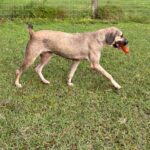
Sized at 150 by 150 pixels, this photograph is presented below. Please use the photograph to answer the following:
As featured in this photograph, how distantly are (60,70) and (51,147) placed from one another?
9.57 feet

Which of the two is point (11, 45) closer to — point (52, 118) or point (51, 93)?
point (51, 93)

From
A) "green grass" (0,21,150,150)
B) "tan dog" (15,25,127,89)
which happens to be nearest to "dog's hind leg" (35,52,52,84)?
"green grass" (0,21,150,150)

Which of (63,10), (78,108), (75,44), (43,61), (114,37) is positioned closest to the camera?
(78,108)

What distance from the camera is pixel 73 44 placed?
5848 mm

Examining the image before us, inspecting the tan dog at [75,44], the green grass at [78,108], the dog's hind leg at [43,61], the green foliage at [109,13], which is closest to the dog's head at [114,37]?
the tan dog at [75,44]

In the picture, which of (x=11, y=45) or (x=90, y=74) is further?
(x=11, y=45)

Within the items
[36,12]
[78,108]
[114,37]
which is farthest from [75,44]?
[36,12]

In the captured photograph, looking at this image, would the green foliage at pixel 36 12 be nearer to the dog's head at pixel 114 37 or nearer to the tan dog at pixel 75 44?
the tan dog at pixel 75 44

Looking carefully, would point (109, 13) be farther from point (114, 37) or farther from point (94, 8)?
point (114, 37)

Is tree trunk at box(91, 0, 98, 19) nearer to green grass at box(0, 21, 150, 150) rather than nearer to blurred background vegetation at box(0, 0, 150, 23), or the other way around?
blurred background vegetation at box(0, 0, 150, 23)

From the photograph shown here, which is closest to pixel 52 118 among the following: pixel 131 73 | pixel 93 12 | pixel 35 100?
pixel 35 100

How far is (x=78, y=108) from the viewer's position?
516 cm

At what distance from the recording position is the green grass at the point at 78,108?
4262mm

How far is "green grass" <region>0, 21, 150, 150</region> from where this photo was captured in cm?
426
